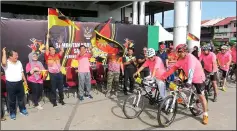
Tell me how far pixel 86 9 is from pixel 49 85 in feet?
73.8

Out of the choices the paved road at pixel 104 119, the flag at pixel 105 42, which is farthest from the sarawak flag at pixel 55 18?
the paved road at pixel 104 119

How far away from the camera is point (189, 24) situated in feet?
38.2

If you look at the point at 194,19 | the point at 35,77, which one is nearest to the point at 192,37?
the point at 194,19

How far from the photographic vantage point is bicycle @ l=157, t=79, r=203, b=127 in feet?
17.4

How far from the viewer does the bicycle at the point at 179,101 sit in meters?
5.30

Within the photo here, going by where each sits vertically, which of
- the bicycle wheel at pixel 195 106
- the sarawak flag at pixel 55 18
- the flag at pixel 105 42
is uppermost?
the sarawak flag at pixel 55 18

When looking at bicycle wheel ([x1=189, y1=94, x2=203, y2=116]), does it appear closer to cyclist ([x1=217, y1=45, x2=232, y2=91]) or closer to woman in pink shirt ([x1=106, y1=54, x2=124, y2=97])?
woman in pink shirt ([x1=106, y1=54, x2=124, y2=97])

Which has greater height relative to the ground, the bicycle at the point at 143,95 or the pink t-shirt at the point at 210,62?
the pink t-shirt at the point at 210,62

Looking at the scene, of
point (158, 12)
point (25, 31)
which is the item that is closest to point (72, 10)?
point (158, 12)

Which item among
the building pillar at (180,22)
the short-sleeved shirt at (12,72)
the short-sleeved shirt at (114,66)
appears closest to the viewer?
the short-sleeved shirt at (12,72)

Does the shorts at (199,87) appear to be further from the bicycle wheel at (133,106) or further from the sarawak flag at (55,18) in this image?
the sarawak flag at (55,18)

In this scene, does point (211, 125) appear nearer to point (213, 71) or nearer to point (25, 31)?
point (213, 71)

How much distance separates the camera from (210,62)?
25.5 feet

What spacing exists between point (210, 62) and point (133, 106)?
318 centimetres
